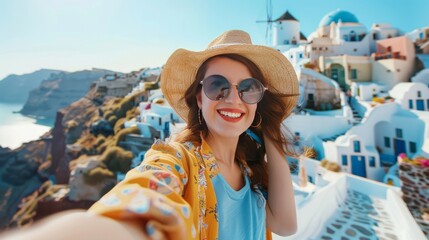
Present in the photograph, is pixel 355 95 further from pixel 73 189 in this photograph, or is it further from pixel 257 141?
pixel 73 189

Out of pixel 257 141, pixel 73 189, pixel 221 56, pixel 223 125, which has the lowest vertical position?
pixel 73 189

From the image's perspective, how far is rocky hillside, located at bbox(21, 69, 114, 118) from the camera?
78500mm

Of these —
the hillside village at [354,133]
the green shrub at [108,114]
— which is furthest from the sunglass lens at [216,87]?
the green shrub at [108,114]

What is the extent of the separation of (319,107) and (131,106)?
20.8m

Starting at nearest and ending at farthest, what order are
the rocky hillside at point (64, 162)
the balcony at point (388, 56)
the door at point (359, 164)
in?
the door at point (359, 164)
the rocky hillside at point (64, 162)
the balcony at point (388, 56)

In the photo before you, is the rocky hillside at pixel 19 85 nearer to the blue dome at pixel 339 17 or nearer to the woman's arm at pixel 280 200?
the blue dome at pixel 339 17

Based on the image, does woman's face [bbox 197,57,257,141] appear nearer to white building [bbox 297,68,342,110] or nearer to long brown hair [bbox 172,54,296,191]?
long brown hair [bbox 172,54,296,191]

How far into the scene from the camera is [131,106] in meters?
28.0

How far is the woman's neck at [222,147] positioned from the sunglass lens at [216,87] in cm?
23

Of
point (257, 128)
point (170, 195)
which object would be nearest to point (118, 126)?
point (257, 128)

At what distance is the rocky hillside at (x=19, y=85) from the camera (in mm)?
97312

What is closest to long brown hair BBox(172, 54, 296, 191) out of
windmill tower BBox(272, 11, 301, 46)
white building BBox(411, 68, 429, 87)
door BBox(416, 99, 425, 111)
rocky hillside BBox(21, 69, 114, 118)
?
door BBox(416, 99, 425, 111)

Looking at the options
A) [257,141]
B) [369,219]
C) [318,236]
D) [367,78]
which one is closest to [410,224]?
[369,219]

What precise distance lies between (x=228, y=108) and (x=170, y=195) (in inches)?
25.1
